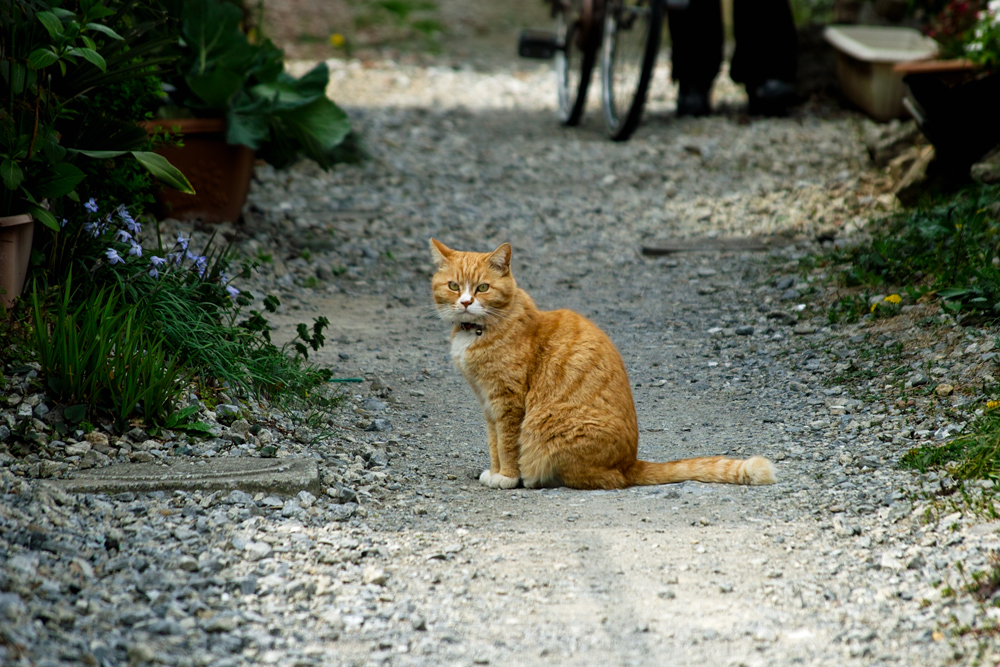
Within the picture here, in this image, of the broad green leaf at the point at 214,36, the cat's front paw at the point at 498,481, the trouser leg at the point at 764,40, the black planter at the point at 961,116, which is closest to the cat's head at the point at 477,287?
the cat's front paw at the point at 498,481

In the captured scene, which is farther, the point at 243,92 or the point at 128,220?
the point at 243,92

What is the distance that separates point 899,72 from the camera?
6.75m

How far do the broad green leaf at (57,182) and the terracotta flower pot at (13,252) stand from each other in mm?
100

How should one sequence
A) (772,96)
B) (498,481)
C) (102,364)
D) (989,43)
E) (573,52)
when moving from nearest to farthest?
(102,364)
(498,481)
(989,43)
(772,96)
(573,52)

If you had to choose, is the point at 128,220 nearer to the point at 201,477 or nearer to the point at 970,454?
the point at 201,477

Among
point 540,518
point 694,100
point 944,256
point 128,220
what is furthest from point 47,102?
point 694,100

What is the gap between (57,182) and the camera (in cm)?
322

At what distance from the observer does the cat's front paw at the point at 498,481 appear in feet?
10.7

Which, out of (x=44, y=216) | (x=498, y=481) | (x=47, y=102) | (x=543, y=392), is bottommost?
(x=498, y=481)

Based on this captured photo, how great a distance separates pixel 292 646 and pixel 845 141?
6368 millimetres

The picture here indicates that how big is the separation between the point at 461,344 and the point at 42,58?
166 centimetres

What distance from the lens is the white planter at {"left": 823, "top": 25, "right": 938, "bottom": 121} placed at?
7.36m

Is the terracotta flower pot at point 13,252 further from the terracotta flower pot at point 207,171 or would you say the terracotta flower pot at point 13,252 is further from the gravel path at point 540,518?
the terracotta flower pot at point 207,171

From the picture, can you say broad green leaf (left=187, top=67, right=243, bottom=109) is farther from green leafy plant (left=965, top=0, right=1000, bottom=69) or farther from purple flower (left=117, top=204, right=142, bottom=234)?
green leafy plant (left=965, top=0, right=1000, bottom=69)
